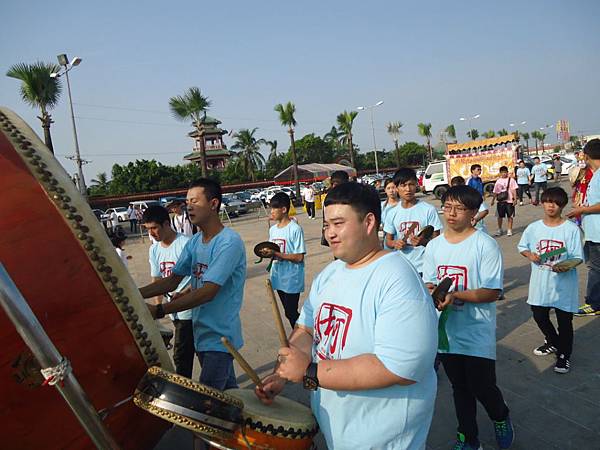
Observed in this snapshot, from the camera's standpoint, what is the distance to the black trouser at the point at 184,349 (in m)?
3.24

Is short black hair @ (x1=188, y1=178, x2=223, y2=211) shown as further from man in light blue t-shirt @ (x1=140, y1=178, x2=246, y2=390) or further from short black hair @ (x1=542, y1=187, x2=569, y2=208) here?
short black hair @ (x1=542, y1=187, x2=569, y2=208)

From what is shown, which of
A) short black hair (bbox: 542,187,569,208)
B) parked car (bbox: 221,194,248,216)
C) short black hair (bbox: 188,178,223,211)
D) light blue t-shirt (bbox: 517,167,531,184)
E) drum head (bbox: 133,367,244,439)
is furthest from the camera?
parked car (bbox: 221,194,248,216)

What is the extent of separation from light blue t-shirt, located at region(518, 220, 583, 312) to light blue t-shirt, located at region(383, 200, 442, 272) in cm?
90

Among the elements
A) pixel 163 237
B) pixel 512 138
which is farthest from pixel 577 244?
pixel 512 138

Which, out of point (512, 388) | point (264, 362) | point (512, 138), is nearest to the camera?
point (512, 388)

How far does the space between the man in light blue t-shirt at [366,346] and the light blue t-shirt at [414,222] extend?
9.23 feet

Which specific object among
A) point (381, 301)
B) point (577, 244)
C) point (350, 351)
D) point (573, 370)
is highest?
point (381, 301)

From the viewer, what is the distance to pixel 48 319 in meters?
1.58

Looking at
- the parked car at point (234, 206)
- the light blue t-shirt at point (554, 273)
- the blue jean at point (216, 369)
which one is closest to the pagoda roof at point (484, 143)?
the parked car at point (234, 206)

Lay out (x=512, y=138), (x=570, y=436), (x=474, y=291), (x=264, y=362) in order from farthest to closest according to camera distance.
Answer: (x=512, y=138), (x=264, y=362), (x=570, y=436), (x=474, y=291)

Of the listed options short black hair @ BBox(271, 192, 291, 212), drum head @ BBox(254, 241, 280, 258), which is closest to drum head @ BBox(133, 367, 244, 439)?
drum head @ BBox(254, 241, 280, 258)

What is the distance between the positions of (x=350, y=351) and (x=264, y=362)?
123 inches

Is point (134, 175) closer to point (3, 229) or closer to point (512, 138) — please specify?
point (512, 138)

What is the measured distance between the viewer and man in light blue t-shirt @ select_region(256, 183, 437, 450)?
4.76 ft
